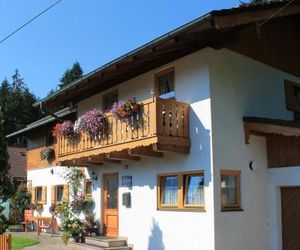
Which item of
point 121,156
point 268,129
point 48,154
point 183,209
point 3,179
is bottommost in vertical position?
point 183,209

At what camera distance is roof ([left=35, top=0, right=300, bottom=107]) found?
11945 millimetres

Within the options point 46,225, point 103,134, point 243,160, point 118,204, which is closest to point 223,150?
point 243,160

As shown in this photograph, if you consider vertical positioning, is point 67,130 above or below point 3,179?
above

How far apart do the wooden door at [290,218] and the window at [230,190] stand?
1.70 meters

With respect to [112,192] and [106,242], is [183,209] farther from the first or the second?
[112,192]

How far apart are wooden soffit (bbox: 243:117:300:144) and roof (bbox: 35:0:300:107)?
2.44 metres

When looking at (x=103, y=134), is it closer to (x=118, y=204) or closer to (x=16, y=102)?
(x=118, y=204)

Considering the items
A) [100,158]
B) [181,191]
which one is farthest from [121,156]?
[181,191]

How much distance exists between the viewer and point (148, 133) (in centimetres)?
1284

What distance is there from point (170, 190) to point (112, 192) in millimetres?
3663

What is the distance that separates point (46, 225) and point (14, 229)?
9.58 ft

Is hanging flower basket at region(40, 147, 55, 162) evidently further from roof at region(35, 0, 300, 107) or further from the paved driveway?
roof at region(35, 0, 300, 107)

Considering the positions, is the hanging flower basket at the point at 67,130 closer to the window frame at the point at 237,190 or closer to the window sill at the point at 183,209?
the window sill at the point at 183,209

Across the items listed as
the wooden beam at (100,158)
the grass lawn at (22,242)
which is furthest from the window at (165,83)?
the grass lawn at (22,242)
